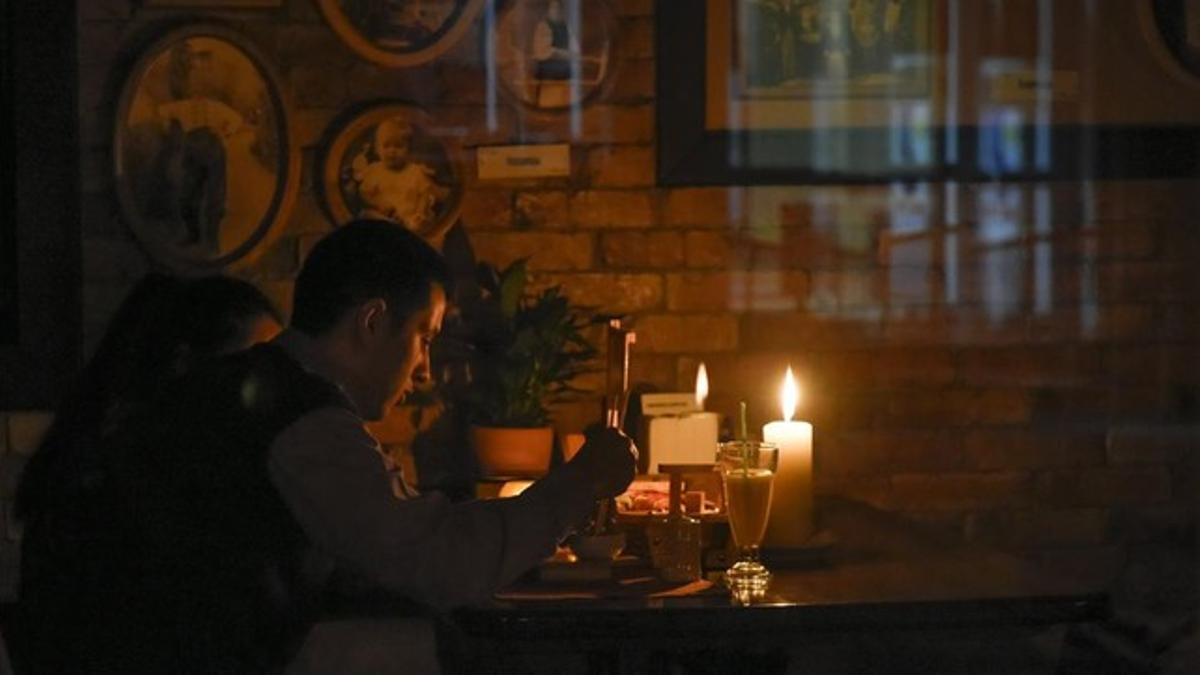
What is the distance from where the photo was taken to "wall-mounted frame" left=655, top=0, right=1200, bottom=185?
342 centimetres

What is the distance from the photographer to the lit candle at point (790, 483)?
2.77m

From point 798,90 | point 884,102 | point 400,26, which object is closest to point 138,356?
point 400,26

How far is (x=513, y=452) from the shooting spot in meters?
3.26

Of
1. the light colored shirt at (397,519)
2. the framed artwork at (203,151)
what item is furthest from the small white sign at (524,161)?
the light colored shirt at (397,519)

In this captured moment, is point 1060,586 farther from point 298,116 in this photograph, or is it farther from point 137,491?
point 298,116

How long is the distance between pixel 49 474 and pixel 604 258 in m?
1.39

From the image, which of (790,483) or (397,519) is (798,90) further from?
(397,519)

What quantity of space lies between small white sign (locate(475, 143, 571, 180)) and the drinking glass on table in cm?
96

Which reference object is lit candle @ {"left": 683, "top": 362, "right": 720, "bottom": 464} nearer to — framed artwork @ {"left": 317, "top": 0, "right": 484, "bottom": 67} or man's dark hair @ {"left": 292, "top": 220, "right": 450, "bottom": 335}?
framed artwork @ {"left": 317, "top": 0, "right": 484, "bottom": 67}

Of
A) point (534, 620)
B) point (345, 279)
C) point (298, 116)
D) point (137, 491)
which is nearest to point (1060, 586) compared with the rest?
point (534, 620)

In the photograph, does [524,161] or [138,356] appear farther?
[524,161]

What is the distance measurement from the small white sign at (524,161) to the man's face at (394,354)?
42.6 inches

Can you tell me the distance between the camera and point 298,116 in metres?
3.37

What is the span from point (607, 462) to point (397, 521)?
29 centimetres
